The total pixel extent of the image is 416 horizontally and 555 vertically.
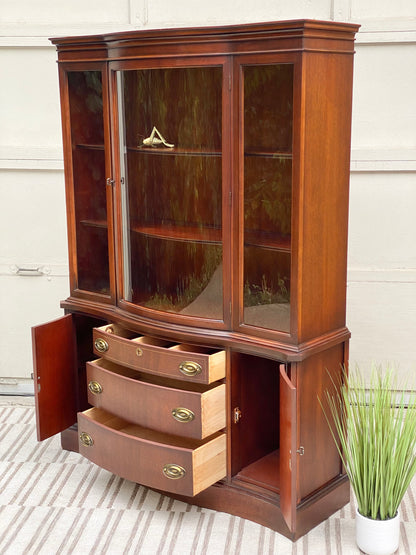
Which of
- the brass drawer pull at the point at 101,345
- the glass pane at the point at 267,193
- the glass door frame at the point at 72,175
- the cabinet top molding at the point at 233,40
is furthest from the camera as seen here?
the brass drawer pull at the point at 101,345

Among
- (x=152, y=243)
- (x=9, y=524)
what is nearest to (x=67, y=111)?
(x=152, y=243)

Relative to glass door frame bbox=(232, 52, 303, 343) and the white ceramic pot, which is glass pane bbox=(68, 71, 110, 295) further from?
the white ceramic pot

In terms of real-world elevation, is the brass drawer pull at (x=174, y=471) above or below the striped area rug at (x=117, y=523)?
above

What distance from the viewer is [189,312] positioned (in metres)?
2.56

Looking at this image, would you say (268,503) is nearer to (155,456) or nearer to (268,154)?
(155,456)

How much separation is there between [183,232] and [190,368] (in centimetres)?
45

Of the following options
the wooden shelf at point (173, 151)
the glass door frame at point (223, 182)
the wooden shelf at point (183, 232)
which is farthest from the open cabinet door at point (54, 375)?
the wooden shelf at point (173, 151)

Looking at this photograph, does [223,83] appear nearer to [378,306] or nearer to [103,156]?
[103,156]

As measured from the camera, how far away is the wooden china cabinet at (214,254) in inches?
89.1

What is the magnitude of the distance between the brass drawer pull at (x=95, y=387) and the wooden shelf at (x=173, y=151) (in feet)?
2.68

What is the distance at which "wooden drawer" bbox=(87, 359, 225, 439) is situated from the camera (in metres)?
2.46

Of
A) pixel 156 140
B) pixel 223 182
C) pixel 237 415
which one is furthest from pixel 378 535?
pixel 156 140

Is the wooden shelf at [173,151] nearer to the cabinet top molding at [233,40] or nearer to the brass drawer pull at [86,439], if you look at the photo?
the cabinet top molding at [233,40]

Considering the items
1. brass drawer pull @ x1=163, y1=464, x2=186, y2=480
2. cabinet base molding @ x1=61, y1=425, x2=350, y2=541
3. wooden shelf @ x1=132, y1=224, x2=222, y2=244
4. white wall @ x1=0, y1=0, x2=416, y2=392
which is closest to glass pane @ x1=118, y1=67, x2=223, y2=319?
wooden shelf @ x1=132, y1=224, x2=222, y2=244
